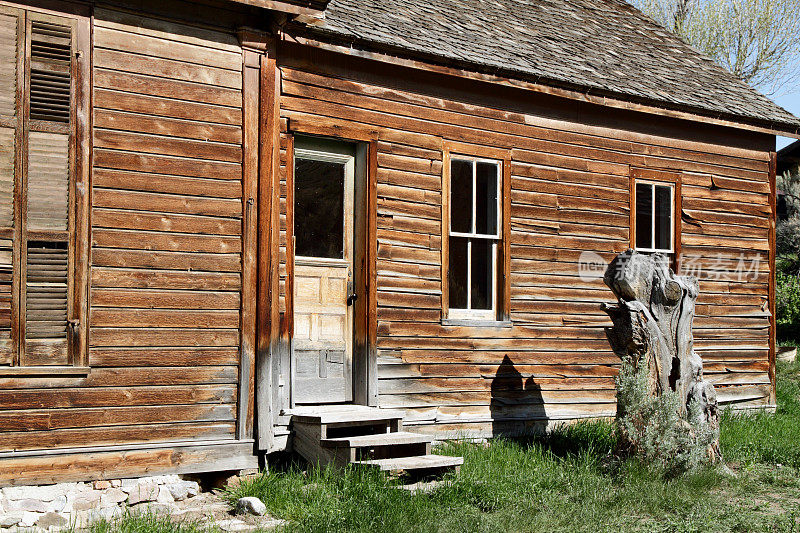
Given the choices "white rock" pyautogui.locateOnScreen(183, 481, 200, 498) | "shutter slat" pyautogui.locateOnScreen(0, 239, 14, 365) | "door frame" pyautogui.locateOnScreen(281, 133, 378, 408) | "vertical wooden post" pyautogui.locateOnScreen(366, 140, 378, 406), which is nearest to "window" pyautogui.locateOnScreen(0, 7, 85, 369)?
"shutter slat" pyautogui.locateOnScreen(0, 239, 14, 365)

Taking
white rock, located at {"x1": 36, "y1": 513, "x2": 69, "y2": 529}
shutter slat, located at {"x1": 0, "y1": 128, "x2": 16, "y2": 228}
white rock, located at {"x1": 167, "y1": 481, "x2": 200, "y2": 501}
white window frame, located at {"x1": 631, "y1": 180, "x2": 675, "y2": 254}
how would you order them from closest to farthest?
white rock, located at {"x1": 36, "y1": 513, "x2": 69, "y2": 529} → shutter slat, located at {"x1": 0, "y1": 128, "x2": 16, "y2": 228} → white rock, located at {"x1": 167, "y1": 481, "x2": 200, "y2": 501} → white window frame, located at {"x1": 631, "y1": 180, "x2": 675, "y2": 254}

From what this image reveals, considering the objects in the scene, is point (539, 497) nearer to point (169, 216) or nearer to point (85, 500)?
point (85, 500)

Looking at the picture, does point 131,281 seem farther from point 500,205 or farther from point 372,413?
point 500,205

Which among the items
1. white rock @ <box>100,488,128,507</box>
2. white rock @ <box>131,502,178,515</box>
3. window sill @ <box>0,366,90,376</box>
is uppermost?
window sill @ <box>0,366,90,376</box>

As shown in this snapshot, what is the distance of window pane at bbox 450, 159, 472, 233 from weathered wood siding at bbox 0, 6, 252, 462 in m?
2.75

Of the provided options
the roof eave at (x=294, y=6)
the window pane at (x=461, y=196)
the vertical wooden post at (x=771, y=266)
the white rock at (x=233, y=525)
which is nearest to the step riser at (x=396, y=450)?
the white rock at (x=233, y=525)

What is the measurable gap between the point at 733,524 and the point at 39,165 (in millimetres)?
5774

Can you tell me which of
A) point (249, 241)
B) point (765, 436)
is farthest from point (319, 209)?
point (765, 436)

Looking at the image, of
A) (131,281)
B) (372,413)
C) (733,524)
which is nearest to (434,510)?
(372,413)

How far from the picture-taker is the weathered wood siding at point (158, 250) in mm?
6398

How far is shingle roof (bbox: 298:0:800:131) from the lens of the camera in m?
8.61

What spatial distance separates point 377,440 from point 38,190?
324 cm

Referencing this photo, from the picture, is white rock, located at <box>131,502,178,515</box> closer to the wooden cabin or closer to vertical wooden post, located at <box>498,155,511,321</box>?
the wooden cabin

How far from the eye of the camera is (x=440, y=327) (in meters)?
8.73
